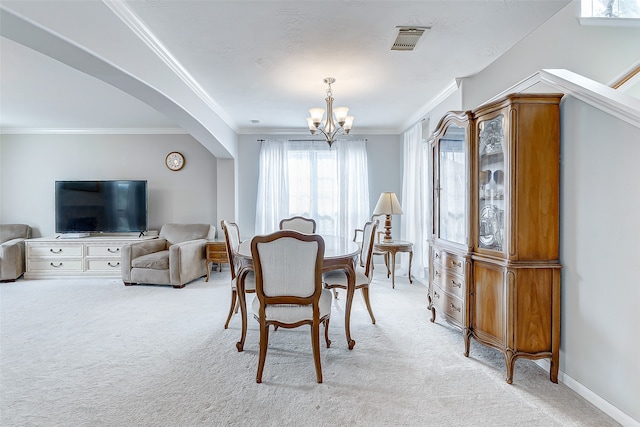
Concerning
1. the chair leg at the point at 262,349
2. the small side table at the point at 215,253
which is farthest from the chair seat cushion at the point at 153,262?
the chair leg at the point at 262,349

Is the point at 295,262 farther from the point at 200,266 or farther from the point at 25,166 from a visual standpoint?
the point at 25,166

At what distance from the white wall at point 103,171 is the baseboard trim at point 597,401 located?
5.05 meters

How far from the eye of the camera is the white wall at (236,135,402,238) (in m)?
5.80

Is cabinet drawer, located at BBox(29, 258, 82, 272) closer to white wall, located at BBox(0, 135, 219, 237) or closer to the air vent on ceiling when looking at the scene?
white wall, located at BBox(0, 135, 219, 237)

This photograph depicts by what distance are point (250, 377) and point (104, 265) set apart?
4219 mm

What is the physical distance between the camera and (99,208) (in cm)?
540

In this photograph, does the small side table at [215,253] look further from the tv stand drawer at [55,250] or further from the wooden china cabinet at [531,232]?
the wooden china cabinet at [531,232]

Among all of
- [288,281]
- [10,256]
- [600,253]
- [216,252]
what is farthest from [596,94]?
[10,256]

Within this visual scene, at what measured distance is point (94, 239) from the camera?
5.22 m

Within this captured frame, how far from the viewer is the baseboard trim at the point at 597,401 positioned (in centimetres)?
169

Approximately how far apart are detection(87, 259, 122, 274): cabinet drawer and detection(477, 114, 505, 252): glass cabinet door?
206 inches

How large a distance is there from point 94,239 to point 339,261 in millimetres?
4619

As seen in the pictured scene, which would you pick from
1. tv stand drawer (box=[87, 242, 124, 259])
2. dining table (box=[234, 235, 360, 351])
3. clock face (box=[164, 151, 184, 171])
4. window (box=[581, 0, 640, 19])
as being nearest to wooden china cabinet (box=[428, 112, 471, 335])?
dining table (box=[234, 235, 360, 351])

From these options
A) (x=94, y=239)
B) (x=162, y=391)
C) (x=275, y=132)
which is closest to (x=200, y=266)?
(x=94, y=239)
